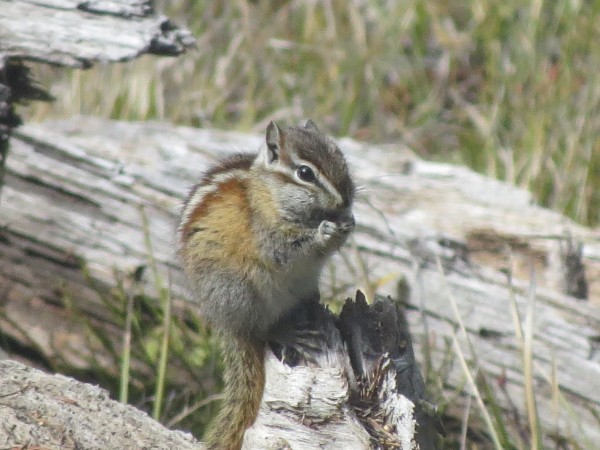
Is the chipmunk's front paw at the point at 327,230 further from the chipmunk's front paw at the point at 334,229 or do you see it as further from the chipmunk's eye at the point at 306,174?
the chipmunk's eye at the point at 306,174

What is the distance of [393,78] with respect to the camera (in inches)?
267

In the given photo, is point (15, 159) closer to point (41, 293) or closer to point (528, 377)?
point (41, 293)

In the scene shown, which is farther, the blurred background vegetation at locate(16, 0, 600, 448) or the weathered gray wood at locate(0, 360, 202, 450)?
the blurred background vegetation at locate(16, 0, 600, 448)

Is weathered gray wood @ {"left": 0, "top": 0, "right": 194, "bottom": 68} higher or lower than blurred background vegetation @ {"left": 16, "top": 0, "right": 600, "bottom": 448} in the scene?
higher

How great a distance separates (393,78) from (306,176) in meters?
3.59

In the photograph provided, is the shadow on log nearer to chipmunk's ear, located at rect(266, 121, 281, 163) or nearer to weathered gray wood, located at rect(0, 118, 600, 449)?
chipmunk's ear, located at rect(266, 121, 281, 163)

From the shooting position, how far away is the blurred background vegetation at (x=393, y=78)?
6000 millimetres

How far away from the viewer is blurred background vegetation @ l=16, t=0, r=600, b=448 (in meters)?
5.78

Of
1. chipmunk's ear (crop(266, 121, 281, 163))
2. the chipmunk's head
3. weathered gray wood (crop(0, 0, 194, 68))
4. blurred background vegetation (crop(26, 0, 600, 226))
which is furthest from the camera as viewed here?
blurred background vegetation (crop(26, 0, 600, 226))

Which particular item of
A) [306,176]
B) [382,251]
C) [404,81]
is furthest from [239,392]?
[404,81]

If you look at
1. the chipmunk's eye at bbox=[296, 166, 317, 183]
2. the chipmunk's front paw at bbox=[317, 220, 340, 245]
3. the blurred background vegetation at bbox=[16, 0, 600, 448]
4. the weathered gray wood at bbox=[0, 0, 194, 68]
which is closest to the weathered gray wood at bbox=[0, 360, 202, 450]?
the chipmunk's front paw at bbox=[317, 220, 340, 245]

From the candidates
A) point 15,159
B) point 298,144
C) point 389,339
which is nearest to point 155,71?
point 15,159

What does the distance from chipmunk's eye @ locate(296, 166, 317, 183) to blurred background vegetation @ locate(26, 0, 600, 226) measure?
257 centimetres

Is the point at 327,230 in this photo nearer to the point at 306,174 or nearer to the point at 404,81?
the point at 306,174
